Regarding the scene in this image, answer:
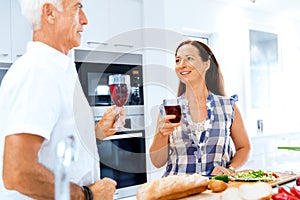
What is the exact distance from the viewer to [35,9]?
3.20 ft

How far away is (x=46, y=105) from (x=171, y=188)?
53 centimetres

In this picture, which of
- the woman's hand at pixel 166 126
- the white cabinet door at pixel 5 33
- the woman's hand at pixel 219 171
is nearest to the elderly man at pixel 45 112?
the woman's hand at pixel 166 126

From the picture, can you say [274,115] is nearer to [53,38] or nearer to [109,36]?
[109,36]

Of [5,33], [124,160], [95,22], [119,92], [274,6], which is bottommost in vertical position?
[124,160]

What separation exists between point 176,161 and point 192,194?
0.35 meters

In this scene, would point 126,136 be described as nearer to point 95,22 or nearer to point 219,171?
point 95,22

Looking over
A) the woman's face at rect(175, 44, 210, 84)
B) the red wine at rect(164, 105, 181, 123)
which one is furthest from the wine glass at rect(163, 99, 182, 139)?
the woman's face at rect(175, 44, 210, 84)

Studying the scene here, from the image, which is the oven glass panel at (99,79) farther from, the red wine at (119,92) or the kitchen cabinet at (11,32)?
the red wine at (119,92)

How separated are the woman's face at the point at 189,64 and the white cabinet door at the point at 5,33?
4.27 feet

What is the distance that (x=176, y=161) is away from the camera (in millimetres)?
1594

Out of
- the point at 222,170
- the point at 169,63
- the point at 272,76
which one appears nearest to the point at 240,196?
the point at 222,170

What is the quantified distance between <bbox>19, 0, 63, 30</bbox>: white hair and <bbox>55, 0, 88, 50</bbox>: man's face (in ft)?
0.08

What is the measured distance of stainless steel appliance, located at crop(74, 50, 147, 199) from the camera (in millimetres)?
2555

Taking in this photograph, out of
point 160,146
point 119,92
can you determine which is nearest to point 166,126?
point 160,146
